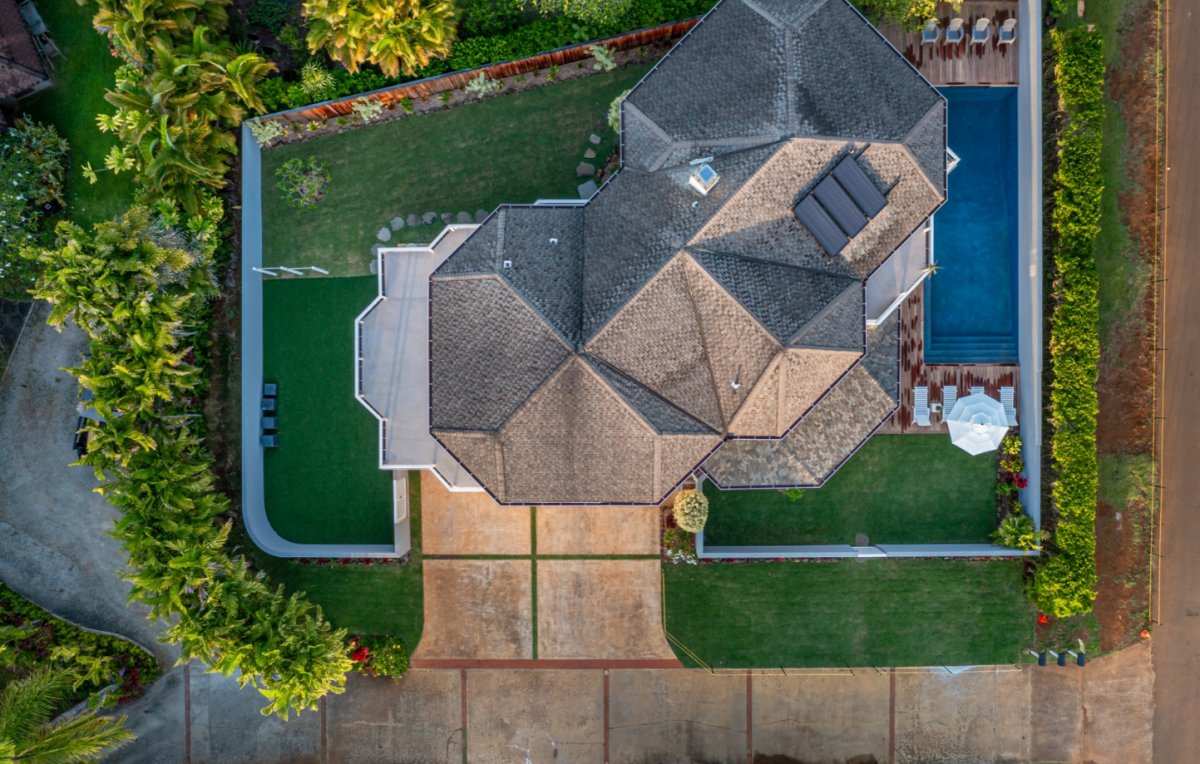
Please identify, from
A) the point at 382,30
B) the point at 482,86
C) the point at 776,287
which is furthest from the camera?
the point at 482,86

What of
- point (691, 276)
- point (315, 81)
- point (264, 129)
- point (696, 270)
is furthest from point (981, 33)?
point (264, 129)

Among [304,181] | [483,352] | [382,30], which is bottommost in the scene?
[483,352]

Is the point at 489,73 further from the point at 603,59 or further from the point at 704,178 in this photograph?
the point at 704,178

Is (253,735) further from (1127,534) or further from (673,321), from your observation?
(1127,534)

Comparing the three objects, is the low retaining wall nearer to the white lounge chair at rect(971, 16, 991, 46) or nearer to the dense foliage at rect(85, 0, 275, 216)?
the white lounge chair at rect(971, 16, 991, 46)

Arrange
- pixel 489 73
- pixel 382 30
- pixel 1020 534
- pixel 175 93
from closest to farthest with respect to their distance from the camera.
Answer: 1. pixel 382 30
2. pixel 175 93
3. pixel 1020 534
4. pixel 489 73

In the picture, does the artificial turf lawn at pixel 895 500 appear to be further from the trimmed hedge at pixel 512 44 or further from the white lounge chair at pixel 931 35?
the trimmed hedge at pixel 512 44

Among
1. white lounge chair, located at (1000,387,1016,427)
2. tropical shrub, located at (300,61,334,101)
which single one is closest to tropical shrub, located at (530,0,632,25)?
tropical shrub, located at (300,61,334,101)
